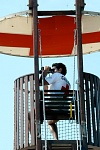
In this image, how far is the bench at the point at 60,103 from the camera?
1264cm

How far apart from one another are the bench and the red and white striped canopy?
5.20ft

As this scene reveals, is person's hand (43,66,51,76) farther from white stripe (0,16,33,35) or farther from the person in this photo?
white stripe (0,16,33,35)

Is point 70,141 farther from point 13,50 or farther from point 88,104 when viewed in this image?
point 13,50

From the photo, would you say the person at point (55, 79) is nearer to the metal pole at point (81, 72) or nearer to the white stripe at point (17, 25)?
the metal pole at point (81, 72)

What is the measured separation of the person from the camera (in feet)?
42.0

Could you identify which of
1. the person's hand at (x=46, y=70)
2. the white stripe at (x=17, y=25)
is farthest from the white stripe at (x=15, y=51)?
the person's hand at (x=46, y=70)

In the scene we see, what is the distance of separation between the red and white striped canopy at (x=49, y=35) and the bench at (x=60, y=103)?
62.4 inches

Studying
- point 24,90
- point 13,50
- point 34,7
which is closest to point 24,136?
point 24,90

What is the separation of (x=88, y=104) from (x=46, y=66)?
1.05m

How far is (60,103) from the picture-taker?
1271 centimetres

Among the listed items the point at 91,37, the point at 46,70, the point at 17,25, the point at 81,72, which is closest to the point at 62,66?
the point at 46,70

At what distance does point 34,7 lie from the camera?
12.5m

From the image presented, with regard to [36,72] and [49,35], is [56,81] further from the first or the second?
[49,35]

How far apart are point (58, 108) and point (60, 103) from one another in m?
0.12
